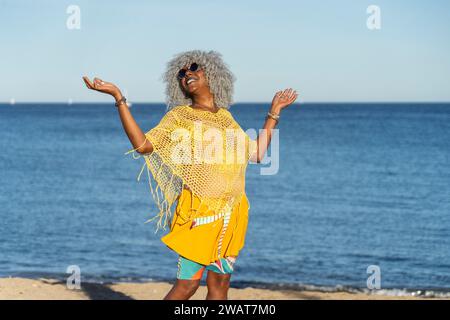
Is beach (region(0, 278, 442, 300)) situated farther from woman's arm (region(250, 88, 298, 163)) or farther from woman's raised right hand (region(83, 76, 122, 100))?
woman's raised right hand (region(83, 76, 122, 100))

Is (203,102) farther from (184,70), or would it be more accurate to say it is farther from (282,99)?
(282,99)

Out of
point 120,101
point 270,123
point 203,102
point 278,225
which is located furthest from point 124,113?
point 278,225

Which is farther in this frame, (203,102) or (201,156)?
(203,102)

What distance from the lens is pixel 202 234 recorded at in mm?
4867

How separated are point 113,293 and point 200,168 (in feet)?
19.6

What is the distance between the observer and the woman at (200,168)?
4832 mm

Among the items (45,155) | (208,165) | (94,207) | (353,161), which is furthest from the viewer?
(45,155)

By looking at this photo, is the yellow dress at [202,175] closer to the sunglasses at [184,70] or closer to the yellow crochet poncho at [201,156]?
the yellow crochet poncho at [201,156]

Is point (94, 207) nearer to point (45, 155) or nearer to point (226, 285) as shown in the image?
point (226, 285)

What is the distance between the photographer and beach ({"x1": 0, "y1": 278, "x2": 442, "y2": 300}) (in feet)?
31.3

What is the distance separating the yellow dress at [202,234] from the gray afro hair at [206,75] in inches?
23.8
